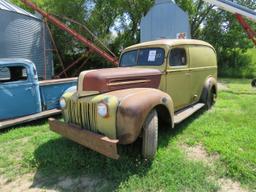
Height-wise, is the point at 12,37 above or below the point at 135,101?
above

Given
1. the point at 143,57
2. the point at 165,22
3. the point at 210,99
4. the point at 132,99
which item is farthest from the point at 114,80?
the point at 165,22

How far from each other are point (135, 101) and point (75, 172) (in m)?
1.42

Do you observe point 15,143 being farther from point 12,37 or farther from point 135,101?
point 12,37

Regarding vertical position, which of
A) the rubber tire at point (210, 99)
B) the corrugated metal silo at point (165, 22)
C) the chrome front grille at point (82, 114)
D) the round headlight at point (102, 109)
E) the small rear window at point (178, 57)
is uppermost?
the corrugated metal silo at point (165, 22)

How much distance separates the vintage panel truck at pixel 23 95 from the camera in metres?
5.66

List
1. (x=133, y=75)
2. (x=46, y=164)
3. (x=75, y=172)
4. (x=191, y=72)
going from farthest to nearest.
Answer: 1. (x=191, y=72)
2. (x=133, y=75)
3. (x=46, y=164)
4. (x=75, y=172)

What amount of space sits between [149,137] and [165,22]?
12.1 metres

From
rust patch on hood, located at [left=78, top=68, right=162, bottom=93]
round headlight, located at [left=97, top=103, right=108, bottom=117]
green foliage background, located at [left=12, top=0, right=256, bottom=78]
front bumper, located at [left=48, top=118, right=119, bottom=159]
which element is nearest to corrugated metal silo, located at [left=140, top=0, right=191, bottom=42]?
green foliage background, located at [left=12, top=0, right=256, bottom=78]

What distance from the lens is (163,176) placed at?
3.51 metres

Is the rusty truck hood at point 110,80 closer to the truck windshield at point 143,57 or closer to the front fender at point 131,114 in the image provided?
the front fender at point 131,114

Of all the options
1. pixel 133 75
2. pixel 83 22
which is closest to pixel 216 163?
pixel 133 75

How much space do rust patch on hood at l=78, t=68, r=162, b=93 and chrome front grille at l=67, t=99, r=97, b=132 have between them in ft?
0.81

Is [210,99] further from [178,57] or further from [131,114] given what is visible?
[131,114]

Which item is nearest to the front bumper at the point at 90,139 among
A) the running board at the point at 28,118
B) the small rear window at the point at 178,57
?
the running board at the point at 28,118
